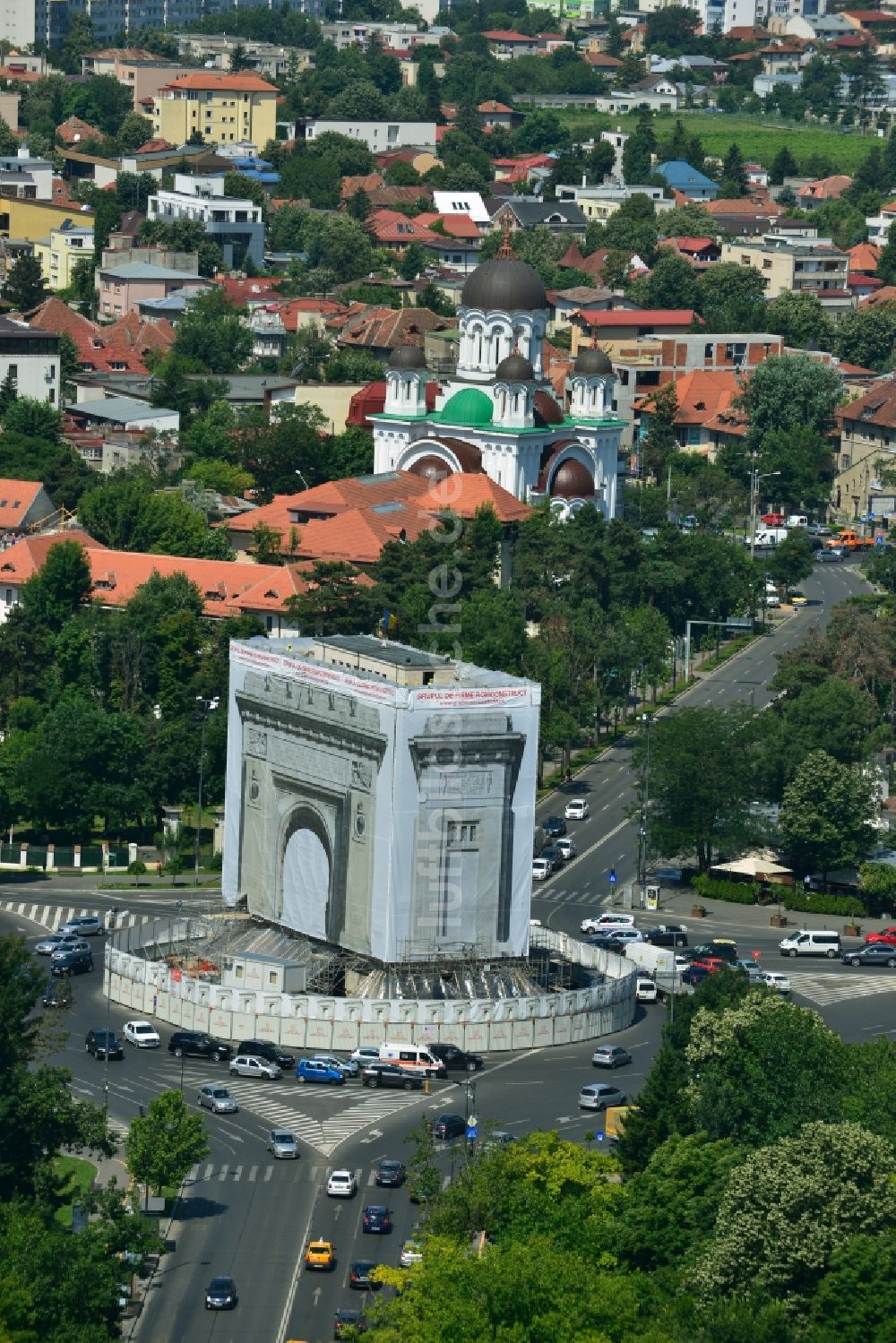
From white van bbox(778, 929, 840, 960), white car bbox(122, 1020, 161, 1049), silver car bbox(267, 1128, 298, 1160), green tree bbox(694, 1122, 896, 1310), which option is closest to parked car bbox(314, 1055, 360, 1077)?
white car bbox(122, 1020, 161, 1049)

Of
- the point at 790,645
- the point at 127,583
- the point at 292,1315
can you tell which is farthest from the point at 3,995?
the point at 790,645

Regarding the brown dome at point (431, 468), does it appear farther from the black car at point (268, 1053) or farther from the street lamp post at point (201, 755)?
the black car at point (268, 1053)

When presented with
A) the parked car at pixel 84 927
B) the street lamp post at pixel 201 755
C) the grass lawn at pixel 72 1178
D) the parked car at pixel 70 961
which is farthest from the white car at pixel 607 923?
the grass lawn at pixel 72 1178

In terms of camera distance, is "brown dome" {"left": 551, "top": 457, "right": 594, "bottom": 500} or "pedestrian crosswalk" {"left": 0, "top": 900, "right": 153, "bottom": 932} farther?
"brown dome" {"left": 551, "top": 457, "right": 594, "bottom": 500}

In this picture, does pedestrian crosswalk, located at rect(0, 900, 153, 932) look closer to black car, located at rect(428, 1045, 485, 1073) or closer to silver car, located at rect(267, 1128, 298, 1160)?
black car, located at rect(428, 1045, 485, 1073)

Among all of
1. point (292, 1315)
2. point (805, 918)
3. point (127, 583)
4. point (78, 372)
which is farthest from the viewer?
point (78, 372)

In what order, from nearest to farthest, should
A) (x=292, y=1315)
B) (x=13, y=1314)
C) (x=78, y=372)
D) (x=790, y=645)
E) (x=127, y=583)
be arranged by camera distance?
1. (x=13, y=1314)
2. (x=292, y=1315)
3. (x=127, y=583)
4. (x=790, y=645)
5. (x=78, y=372)

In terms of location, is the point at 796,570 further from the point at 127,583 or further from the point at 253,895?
the point at 253,895
